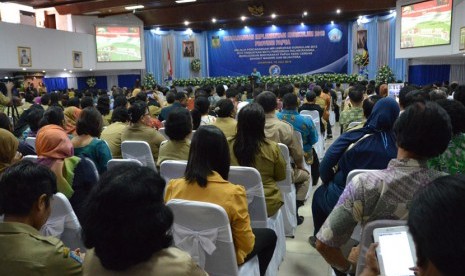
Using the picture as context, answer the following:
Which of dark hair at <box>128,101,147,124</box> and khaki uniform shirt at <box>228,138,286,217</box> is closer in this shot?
khaki uniform shirt at <box>228,138,286,217</box>

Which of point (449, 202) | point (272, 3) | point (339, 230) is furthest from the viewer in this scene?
point (272, 3)

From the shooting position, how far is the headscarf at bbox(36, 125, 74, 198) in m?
2.66

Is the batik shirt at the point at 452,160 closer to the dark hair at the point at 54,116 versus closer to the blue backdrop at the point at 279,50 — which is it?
the dark hair at the point at 54,116

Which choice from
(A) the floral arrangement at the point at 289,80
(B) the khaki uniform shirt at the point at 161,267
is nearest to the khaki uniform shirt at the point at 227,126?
(B) the khaki uniform shirt at the point at 161,267

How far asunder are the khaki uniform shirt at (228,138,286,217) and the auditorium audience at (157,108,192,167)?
0.67 m

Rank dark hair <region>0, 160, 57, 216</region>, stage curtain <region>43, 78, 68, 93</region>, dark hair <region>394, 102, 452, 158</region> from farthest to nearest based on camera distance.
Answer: stage curtain <region>43, 78, 68, 93</region>, dark hair <region>0, 160, 57, 216</region>, dark hair <region>394, 102, 452, 158</region>

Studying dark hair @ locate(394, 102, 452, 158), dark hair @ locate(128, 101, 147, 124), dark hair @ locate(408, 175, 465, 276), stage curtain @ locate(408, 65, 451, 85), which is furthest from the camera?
stage curtain @ locate(408, 65, 451, 85)

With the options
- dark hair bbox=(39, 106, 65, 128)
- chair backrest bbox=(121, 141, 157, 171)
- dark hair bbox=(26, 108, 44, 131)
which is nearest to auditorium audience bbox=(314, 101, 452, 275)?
chair backrest bbox=(121, 141, 157, 171)

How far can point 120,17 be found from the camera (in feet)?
54.0

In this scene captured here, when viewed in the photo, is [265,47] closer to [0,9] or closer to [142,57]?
[142,57]

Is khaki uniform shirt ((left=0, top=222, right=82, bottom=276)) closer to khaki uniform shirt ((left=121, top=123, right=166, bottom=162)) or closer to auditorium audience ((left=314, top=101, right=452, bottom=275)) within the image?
auditorium audience ((left=314, top=101, right=452, bottom=275))

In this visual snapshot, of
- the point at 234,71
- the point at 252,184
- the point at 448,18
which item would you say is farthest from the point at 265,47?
the point at 252,184

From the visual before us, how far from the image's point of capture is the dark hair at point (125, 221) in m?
1.16

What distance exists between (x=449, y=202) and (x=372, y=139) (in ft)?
5.28
